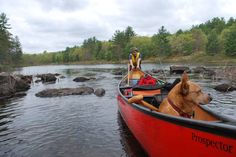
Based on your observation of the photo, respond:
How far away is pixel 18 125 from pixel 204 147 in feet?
32.2

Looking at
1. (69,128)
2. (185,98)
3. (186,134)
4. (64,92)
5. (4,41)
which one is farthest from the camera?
(4,41)

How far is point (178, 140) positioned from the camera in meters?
4.89

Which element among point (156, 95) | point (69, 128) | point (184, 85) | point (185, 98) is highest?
point (184, 85)

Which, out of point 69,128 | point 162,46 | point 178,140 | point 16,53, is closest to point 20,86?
point 69,128

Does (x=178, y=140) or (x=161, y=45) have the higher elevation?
(x=161, y=45)

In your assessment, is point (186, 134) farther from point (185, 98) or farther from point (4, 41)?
point (4, 41)

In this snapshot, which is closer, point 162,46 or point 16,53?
point 162,46

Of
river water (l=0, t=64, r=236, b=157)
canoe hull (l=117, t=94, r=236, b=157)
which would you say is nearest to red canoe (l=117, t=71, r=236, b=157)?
canoe hull (l=117, t=94, r=236, b=157)

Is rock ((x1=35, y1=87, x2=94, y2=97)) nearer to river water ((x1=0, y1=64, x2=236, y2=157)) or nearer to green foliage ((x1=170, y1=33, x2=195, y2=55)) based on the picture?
river water ((x1=0, y1=64, x2=236, y2=157))

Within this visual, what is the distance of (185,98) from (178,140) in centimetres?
90

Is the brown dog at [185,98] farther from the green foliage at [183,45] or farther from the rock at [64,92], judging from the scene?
the green foliage at [183,45]

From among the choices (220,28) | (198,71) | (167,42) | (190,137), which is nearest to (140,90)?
(190,137)

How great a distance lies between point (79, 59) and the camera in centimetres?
15100

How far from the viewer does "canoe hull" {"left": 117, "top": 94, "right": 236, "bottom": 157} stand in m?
3.94
